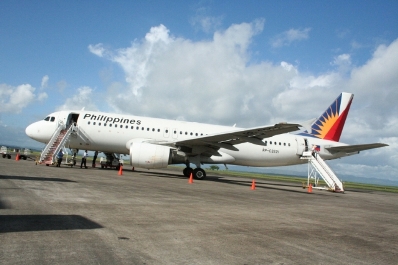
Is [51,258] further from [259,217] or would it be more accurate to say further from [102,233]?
[259,217]

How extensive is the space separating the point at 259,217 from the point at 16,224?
16.6 feet

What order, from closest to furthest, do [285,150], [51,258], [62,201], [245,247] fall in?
[51,258], [245,247], [62,201], [285,150]

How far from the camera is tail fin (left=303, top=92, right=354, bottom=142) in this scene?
80.4ft

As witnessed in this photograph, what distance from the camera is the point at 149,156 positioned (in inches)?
718

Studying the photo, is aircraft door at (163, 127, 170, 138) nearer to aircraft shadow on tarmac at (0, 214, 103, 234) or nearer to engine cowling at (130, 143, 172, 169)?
engine cowling at (130, 143, 172, 169)

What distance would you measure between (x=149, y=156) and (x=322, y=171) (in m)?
12.1

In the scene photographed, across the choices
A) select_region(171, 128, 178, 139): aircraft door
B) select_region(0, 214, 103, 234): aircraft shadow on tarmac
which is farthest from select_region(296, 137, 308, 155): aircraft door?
select_region(0, 214, 103, 234): aircraft shadow on tarmac

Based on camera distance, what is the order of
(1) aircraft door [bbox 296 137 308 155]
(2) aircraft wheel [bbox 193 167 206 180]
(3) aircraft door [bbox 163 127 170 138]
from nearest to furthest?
(2) aircraft wheel [bbox 193 167 206 180]
(3) aircraft door [bbox 163 127 170 138]
(1) aircraft door [bbox 296 137 308 155]

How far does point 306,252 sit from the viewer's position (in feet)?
14.9

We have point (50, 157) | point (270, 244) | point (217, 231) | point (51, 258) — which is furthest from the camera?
point (50, 157)

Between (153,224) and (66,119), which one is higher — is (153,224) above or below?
below

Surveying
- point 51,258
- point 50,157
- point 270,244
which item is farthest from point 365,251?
point 50,157

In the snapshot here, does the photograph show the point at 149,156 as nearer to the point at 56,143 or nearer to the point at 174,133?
the point at 174,133

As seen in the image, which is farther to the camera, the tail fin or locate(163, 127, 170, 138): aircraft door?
the tail fin
